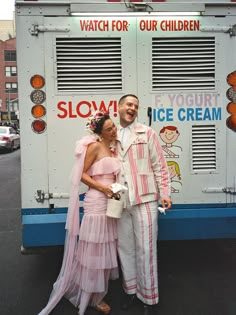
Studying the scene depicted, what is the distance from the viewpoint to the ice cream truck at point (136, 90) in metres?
3.57

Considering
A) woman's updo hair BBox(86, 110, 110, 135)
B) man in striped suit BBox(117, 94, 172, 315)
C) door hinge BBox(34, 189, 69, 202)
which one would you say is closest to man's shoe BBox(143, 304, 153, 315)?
man in striped suit BBox(117, 94, 172, 315)

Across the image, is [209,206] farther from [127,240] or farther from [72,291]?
[72,291]

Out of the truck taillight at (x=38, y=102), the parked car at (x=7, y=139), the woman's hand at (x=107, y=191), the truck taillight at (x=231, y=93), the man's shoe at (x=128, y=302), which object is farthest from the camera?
the parked car at (x=7, y=139)

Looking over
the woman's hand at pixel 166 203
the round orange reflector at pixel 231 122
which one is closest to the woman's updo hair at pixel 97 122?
the woman's hand at pixel 166 203

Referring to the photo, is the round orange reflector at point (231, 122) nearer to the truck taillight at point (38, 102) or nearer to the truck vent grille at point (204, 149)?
the truck vent grille at point (204, 149)

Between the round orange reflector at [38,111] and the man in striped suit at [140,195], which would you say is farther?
the round orange reflector at [38,111]

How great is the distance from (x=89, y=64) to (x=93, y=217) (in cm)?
141

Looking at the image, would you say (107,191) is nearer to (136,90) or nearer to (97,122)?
(97,122)

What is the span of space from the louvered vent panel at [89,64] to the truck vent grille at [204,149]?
2.88 feet

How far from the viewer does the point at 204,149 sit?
3791mm

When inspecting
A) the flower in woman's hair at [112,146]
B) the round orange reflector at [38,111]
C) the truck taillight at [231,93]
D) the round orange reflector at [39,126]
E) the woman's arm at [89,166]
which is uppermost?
the truck taillight at [231,93]

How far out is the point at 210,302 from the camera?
369 cm

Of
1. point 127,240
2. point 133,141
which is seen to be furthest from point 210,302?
point 133,141

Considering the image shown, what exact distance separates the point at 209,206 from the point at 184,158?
518 mm
